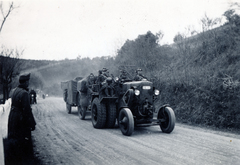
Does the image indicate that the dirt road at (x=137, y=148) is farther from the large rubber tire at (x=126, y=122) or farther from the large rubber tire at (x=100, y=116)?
the large rubber tire at (x=100, y=116)

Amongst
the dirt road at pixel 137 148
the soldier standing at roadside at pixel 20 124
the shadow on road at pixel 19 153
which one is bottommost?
the dirt road at pixel 137 148

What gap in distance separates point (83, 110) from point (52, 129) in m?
2.67

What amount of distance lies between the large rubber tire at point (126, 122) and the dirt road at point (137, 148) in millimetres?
201

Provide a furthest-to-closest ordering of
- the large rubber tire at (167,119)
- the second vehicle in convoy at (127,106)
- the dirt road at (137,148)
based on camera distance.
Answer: the second vehicle in convoy at (127,106), the large rubber tire at (167,119), the dirt road at (137,148)

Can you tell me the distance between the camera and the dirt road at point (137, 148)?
15.0 ft

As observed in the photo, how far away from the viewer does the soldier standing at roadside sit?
13.2ft

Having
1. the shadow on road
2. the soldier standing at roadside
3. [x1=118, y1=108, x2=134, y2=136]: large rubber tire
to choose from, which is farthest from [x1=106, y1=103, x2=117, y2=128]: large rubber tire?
the soldier standing at roadside

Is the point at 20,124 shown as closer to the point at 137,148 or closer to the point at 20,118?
the point at 20,118

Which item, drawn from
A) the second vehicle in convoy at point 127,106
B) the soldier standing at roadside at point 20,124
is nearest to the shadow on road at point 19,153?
the soldier standing at roadside at point 20,124

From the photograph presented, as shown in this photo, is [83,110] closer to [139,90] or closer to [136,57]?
[139,90]

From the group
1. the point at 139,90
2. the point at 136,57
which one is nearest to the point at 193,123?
the point at 139,90

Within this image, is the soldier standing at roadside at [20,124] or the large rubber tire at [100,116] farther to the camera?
the large rubber tire at [100,116]

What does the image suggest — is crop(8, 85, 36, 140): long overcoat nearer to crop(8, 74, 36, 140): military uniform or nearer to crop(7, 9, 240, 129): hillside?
crop(8, 74, 36, 140): military uniform

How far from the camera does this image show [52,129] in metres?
8.16
